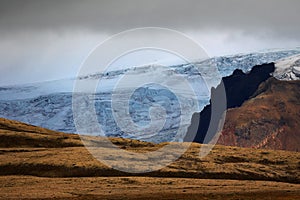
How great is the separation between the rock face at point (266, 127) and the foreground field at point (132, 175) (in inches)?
4641

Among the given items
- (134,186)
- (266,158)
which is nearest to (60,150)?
(134,186)

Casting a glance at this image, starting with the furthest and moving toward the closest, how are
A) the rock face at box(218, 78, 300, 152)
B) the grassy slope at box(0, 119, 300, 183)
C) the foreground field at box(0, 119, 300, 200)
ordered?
the rock face at box(218, 78, 300, 152), the grassy slope at box(0, 119, 300, 183), the foreground field at box(0, 119, 300, 200)

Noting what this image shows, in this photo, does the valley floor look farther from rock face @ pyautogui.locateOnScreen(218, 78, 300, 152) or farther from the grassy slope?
rock face @ pyautogui.locateOnScreen(218, 78, 300, 152)

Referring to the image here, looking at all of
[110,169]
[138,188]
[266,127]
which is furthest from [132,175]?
[266,127]

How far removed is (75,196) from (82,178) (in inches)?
382

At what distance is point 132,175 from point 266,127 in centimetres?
13823

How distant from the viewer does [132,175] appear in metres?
54.0

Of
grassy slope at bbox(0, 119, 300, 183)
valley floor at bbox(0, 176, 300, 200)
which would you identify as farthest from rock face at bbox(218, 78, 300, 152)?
valley floor at bbox(0, 176, 300, 200)

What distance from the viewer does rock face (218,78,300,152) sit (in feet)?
590

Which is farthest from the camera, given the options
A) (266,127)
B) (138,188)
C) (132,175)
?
(266,127)

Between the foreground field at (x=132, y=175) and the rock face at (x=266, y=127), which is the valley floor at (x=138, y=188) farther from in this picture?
the rock face at (x=266, y=127)

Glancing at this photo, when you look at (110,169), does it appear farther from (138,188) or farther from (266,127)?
(266,127)

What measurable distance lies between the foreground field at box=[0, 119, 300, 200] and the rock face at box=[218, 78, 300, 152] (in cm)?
11787

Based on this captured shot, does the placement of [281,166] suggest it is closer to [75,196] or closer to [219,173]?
[219,173]
